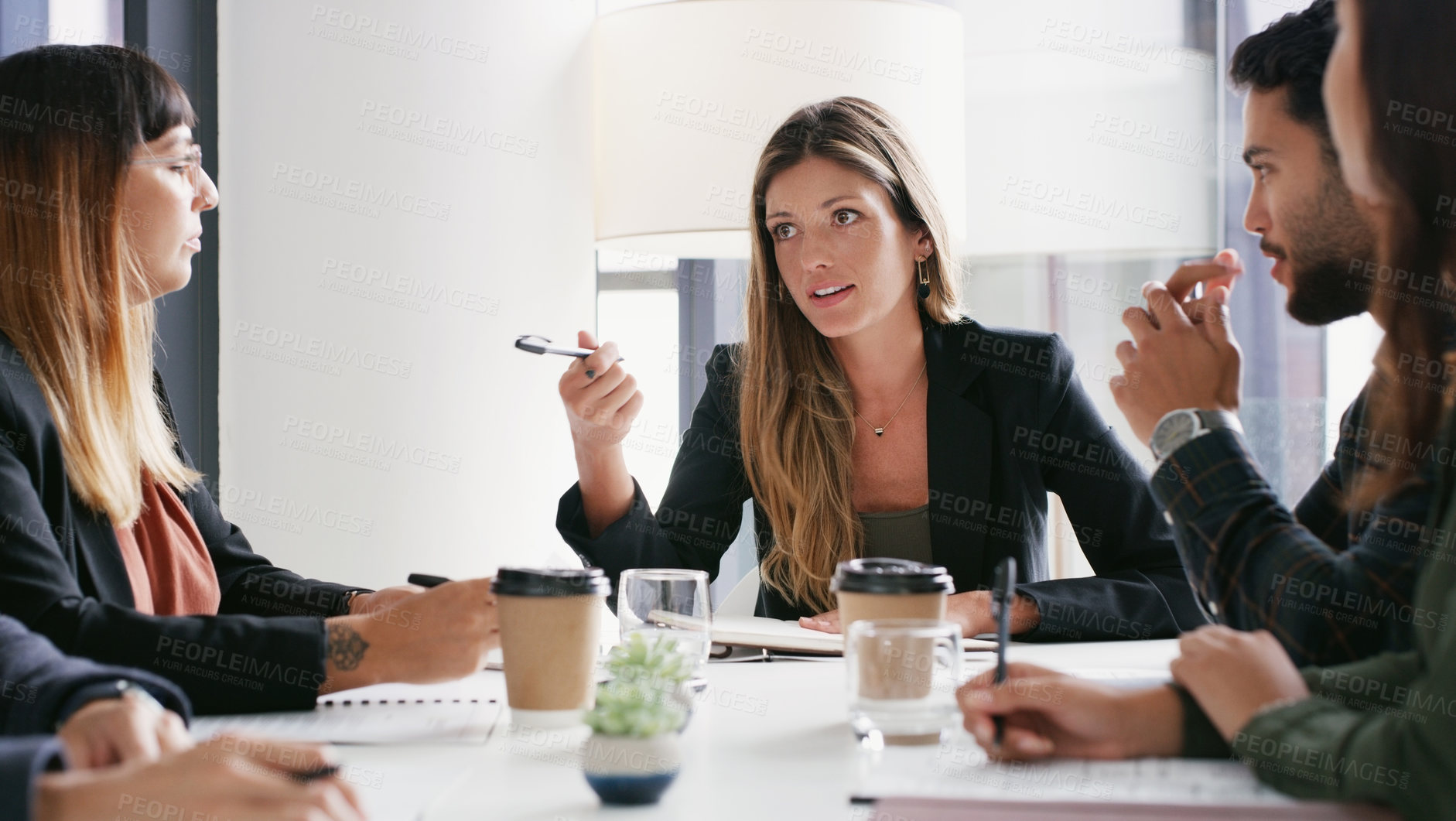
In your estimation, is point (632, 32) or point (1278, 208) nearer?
point (1278, 208)

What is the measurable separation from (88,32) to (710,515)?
4.72ft

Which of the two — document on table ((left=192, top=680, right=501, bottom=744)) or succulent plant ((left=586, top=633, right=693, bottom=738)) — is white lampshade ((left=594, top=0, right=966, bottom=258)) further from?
succulent plant ((left=586, top=633, right=693, bottom=738))

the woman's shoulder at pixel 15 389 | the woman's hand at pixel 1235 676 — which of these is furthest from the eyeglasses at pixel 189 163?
the woman's hand at pixel 1235 676

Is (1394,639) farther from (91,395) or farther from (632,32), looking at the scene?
(632,32)

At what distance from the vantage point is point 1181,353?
3.56 ft

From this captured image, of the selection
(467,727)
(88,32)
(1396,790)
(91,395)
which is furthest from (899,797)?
(88,32)

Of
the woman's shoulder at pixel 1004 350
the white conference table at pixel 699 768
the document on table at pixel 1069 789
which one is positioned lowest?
the white conference table at pixel 699 768

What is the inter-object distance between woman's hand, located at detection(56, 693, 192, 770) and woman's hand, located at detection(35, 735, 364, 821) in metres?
0.07

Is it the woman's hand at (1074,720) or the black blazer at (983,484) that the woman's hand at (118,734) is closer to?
the woman's hand at (1074,720)

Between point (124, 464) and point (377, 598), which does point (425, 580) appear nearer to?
point (377, 598)

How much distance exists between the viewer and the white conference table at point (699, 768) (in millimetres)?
699

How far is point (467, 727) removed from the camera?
93 centimetres

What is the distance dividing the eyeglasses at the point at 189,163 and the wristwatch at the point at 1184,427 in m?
1.08

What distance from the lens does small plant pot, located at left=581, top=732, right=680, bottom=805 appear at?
27.6 inches
